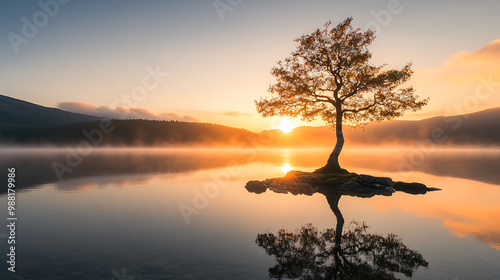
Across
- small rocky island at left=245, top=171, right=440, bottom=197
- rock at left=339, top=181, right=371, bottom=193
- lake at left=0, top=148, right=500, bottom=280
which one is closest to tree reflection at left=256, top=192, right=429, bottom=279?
lake at left=0, top=148, right=500, bottom=280

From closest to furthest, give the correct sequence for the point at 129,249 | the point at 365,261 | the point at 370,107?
1. the point at 365,261
2. the point at 129,249
3. the point at 370,107

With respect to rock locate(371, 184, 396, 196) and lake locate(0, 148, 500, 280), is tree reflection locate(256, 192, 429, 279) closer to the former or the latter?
lake locate(0, 148, 500, 280)

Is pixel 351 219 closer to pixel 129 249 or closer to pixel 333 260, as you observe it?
pixel 333 260

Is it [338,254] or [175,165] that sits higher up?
[175,165]

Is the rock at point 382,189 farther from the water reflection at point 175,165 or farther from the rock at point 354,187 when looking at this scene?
the water reflection at point 175,165

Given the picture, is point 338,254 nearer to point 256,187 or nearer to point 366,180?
point 256,187

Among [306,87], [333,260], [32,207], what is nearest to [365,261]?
[333,260]

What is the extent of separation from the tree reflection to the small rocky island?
14.0m

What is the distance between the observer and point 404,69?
34375 mm

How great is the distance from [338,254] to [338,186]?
816 inches

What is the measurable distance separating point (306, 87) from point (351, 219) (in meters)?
23.0

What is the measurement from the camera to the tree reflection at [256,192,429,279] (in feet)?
32.4

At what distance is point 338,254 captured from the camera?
1159 centimetres

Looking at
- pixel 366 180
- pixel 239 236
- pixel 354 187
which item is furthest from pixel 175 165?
pixel 239 236
